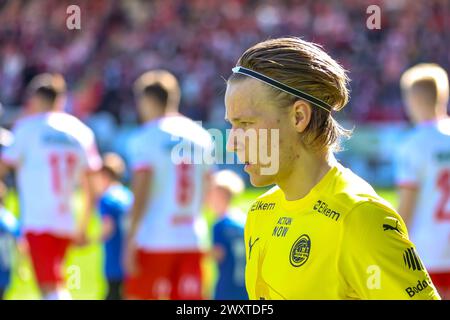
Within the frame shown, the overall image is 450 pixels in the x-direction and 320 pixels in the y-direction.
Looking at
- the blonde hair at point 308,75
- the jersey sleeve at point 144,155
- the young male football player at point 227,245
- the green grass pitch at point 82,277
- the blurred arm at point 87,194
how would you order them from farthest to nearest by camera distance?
the green grass pitch at point 82,277
the blurred arm at point 87,194
the jersey sleeve at point 144,155
the young male football player at point 227,245
the blonde hair at point 308,75

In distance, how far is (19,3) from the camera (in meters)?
27.3

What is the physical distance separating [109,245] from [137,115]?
50.2 ft

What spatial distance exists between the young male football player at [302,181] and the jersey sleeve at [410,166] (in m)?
3.78

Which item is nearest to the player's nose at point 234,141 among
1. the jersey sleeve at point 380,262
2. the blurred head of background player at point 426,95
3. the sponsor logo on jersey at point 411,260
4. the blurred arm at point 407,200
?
the jersey sleeve at point 380,262

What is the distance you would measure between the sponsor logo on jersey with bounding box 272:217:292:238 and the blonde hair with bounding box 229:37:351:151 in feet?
0.72

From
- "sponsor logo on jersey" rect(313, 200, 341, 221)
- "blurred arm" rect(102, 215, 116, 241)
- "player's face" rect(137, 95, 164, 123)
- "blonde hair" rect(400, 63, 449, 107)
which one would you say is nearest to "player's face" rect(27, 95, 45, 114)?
"player's face" rect(137, 95, 164, 123)

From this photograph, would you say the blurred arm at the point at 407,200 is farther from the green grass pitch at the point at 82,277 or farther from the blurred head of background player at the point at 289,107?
the blurred head of background player at the point at 289,107

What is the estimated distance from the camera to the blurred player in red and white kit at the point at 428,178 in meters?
6.29

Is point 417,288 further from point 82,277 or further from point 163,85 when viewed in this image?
point 82,277

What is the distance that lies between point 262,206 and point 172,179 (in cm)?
464

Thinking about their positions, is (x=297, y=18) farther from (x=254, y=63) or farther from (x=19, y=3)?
(x=254, y=63)

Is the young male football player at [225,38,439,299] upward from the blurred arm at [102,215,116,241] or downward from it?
downward

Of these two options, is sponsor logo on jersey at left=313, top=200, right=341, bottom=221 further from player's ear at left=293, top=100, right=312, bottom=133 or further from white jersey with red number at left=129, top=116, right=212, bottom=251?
white jersey with red number at left=129, top=116, right=212, bottom=251

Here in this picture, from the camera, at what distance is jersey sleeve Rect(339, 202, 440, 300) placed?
7.08 ft
